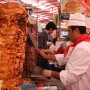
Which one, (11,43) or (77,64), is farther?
(77,64)

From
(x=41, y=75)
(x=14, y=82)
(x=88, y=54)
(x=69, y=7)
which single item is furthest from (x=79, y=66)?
(x=69, y=7)

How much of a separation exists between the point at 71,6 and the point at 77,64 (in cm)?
301

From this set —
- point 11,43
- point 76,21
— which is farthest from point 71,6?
point 11,43

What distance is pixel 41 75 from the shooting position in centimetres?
272

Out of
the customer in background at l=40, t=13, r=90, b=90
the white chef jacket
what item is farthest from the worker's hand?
the white chef jacket

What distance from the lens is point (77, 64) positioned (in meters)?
2.71

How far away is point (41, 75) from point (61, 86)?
0.25 meters

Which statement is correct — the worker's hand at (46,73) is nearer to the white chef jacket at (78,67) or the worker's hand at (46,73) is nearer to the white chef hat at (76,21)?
the white chef jacket at (78,67)

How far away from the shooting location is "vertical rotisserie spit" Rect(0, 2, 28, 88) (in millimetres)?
1936

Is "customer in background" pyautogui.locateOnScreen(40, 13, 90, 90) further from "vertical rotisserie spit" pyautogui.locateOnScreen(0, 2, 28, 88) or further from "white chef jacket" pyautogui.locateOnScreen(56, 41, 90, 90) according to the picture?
"vertical rotisserie spit" pyautogui.locateOnScreen(0, 2, 28, 88)

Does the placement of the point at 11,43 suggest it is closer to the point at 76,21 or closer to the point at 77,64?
the point at 77,64

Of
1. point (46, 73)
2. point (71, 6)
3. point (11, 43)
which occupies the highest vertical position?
point (71, 6)

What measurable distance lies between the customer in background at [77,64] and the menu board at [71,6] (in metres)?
2.47

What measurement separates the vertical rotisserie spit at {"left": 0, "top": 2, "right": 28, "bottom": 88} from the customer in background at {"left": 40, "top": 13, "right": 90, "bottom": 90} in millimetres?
719
